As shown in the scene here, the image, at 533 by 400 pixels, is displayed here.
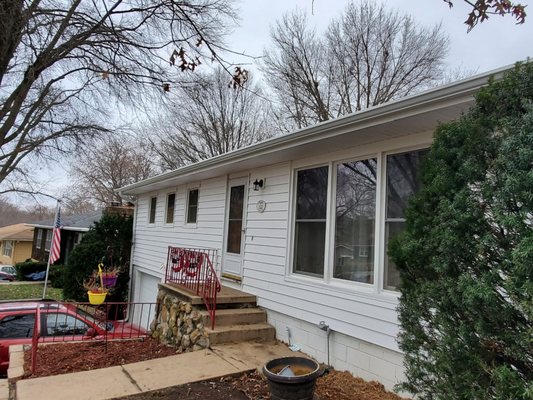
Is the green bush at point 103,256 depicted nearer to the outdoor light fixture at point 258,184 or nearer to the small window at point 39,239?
the outdoor light fixture at point 258,184

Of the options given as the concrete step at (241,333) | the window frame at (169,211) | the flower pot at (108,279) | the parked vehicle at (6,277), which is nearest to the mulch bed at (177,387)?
the concrete step at (241,333)

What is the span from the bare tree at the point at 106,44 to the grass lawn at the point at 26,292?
10316mm

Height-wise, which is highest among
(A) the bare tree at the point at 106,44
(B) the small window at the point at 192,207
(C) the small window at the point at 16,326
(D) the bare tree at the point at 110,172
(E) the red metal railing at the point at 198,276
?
(D) the bare tree at the point at 110,172

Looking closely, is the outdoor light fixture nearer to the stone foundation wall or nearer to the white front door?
the white front door

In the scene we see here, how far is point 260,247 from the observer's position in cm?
652

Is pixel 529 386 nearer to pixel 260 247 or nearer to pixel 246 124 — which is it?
pixel 260 247

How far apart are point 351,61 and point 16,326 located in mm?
16116

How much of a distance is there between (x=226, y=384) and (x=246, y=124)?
19.1 meters

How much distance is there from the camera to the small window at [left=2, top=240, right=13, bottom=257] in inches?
1411

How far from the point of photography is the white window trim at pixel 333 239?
4.34 metres

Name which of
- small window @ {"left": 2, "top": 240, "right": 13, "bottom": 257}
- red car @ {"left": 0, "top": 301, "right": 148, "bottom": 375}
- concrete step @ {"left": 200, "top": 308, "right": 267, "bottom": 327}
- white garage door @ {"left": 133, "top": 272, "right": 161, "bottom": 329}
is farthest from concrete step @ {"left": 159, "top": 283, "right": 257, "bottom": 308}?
small window @ {"left": 2, "top": 240, "right": 13, "bottom": 257}

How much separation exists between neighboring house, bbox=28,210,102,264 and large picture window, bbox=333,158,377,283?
17975 millimetres

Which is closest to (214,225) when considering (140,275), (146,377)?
(146,377)

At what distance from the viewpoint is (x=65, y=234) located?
2467cm
